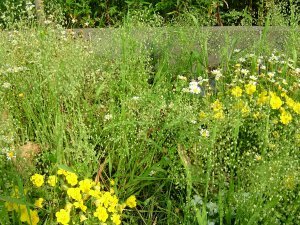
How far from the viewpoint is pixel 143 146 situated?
248 cm

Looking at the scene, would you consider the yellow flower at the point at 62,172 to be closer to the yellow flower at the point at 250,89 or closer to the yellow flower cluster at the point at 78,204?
the yellow flower cluster at the point at 78,204

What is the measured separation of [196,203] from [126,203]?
0.99 ft

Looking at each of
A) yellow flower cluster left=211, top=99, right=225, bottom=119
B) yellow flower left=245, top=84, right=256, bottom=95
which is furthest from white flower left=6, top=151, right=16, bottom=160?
yellow flower left=245, top=84, right=256, bottom=95

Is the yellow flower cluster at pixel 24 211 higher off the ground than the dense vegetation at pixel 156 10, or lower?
lower

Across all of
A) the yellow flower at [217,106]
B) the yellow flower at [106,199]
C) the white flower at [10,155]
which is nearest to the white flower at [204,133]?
the yellow flower at [217,106]

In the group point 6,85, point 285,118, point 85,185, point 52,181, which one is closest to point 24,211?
point 52,181

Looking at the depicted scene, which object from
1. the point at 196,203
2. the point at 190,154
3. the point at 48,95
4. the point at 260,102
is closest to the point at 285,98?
the point at 260,102

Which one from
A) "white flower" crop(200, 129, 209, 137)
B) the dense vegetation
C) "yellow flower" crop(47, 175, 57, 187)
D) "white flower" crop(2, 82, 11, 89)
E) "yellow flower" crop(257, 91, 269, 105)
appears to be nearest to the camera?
"yellow flower" crop(47, 175, 57, 187)

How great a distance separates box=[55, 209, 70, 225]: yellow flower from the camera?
80.0 inches

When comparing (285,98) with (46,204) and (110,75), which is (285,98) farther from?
(46,204)

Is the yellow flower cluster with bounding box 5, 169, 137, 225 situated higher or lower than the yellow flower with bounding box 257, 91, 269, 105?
lower

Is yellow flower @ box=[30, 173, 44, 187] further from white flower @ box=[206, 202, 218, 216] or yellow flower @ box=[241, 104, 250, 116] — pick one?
yellow flower @ box=[241, 104, 250, 116]

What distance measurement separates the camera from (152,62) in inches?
138

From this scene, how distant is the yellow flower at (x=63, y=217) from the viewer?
2.03 meters
